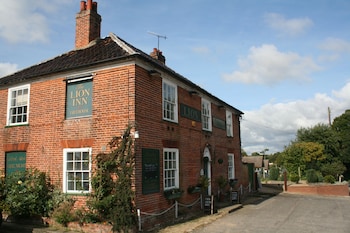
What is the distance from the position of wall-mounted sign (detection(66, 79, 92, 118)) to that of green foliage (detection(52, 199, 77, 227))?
3152 mm

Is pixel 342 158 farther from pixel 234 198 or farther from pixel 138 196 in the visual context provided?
pixel 138 196

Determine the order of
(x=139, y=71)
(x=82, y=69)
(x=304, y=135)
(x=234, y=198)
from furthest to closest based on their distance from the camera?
(x=304, y=135) → (x=234, y=198) → (x=82, y=69) → (x=139, y=71)

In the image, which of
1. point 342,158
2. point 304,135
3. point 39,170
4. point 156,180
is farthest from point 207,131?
point 342,158

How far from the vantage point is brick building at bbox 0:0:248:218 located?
10.6 m

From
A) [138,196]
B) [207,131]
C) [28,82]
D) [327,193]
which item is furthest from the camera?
[327,193]

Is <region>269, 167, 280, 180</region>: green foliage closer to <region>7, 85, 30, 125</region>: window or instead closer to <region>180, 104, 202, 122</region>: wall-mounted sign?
<region>180, 104, 202, 122</region>: wall-mounted sign

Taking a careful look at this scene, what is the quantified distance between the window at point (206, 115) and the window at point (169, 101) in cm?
350

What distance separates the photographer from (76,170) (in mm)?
10914

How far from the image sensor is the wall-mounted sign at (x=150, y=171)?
10.4 metres

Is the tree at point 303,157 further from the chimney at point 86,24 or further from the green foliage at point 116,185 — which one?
the green foliage at point 116,185

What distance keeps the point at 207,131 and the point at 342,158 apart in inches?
1321

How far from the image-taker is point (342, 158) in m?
42.0

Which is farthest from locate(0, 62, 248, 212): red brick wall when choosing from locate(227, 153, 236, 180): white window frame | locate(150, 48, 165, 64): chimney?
locate(227, 153, 236, 180): white window frame

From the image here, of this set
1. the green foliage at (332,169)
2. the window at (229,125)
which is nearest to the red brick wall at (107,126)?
the window at (229,125)
